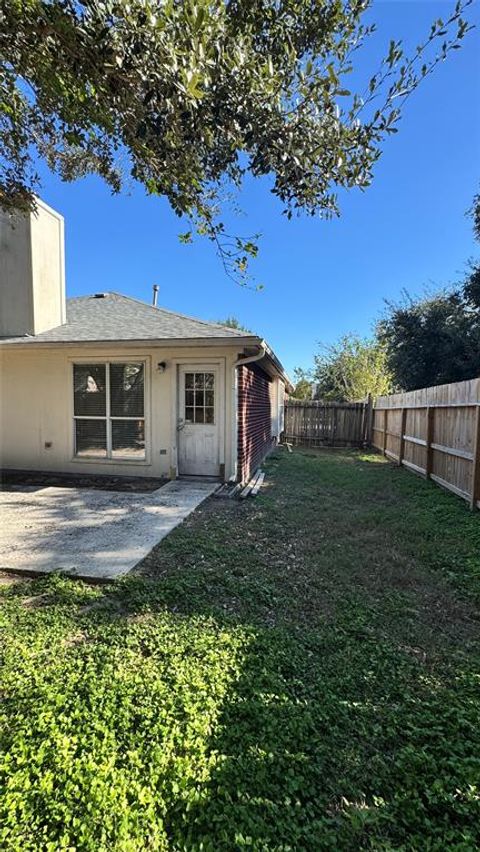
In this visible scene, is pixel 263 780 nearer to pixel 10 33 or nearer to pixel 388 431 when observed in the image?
pixel 10 33

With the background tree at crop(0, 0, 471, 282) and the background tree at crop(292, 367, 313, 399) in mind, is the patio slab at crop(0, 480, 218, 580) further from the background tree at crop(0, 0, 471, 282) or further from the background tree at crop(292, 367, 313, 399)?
the background tree at crop(292, 367, 313, 399)

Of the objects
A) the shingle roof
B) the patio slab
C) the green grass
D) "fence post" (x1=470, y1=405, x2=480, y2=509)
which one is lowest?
the green grass

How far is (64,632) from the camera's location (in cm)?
268

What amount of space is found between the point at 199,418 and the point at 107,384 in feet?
6.64

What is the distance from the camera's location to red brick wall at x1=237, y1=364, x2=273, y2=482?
24.7 ft

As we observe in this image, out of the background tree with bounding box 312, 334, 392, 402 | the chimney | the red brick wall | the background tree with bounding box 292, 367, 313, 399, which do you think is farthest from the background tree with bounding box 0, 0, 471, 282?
the background tree with bounding box 292, 367, 313, 399

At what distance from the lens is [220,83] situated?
270 cm

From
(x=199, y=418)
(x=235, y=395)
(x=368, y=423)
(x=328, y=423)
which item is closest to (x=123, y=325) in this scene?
(x=199, y=418)

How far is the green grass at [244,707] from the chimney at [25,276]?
6.46 meters

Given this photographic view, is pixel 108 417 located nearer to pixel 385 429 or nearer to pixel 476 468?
pixel 476 468

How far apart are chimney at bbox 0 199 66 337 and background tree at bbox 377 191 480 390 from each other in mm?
11573

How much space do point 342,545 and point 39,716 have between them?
342cm

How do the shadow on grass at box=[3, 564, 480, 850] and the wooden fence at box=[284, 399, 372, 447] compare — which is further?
the wooden fence at box=[284, 399, 372, 447]

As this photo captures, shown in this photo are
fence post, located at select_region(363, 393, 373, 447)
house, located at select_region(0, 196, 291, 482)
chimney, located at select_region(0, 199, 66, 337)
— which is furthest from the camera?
fence post, located at select_region(363, 393, 373, 447)
